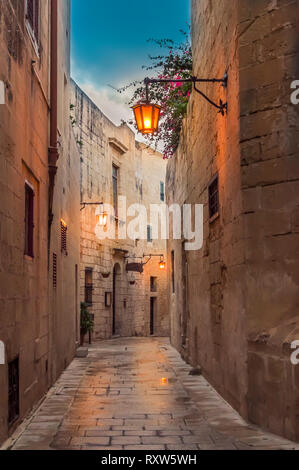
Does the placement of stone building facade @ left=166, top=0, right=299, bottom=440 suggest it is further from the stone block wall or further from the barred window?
the barred window

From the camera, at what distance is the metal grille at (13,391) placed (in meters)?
5.71

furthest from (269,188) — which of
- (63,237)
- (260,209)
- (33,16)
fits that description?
(63,237)

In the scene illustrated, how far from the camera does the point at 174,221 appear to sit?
1527cm

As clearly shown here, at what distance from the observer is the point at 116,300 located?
77.5 ft

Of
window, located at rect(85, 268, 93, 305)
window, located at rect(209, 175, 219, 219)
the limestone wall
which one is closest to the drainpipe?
the limestone wall

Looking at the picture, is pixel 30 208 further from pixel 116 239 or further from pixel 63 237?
pixel 116 239

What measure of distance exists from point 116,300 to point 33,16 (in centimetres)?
1725

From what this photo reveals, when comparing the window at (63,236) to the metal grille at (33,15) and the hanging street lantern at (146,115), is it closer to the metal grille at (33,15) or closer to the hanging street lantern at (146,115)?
the hanging street lantern at (146,115)

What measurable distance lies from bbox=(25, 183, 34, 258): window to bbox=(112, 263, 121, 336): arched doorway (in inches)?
640

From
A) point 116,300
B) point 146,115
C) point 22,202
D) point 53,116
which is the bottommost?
point 116,300

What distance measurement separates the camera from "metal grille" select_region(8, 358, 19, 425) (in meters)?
5.71
